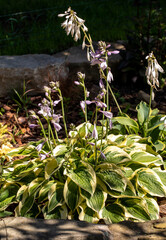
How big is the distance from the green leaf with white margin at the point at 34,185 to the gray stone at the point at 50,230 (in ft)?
1.84

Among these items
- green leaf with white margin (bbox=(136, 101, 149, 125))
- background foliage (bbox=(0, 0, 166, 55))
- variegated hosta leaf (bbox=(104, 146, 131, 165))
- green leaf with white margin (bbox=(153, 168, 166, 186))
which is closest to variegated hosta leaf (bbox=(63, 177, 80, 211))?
variegated hosta leaf (bbox=(104, 146, 131, 165))

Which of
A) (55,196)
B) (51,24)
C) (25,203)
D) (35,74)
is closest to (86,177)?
(55,196)

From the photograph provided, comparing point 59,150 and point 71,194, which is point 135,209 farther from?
point 59,150

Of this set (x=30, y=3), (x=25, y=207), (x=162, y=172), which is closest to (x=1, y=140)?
(x=25, y=207)

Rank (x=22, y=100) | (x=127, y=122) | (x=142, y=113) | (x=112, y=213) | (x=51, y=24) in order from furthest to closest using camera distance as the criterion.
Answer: (x=51, y=24) → (x=22, y=100) → (x=142, y=113) → (x=127, y=122) → (x=112, y=213)

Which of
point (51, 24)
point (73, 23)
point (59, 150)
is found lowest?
point (59, 150)

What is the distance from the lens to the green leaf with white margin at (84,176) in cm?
264

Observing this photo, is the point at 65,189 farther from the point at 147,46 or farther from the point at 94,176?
the point at 147,46

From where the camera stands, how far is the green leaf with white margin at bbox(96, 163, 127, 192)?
2.69m

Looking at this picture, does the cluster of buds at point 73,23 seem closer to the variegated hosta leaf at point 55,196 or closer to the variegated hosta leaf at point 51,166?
the variegated hosta leaf at point 51,166

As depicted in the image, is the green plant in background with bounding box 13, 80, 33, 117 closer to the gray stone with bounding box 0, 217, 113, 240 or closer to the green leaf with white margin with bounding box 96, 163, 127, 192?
the green leaf with white margin with bounding box 96, 163, 127, 192

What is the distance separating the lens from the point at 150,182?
289 cm

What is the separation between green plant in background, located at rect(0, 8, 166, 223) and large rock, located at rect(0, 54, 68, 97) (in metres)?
2.03

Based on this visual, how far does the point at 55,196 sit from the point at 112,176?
516mm
